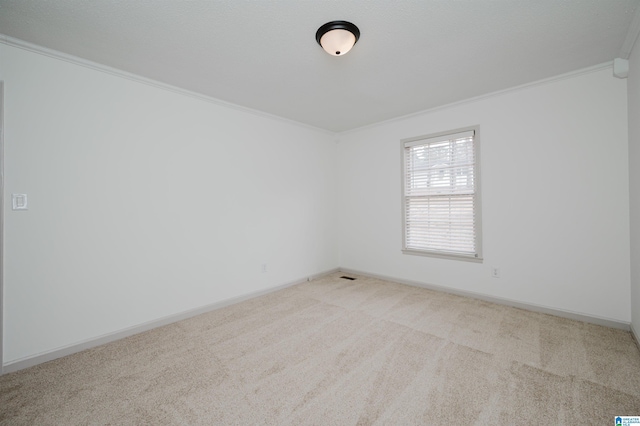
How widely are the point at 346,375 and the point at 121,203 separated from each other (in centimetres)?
269

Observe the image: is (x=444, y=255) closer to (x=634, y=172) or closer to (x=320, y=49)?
(x=634, y=172)

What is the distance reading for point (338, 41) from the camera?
83.0 inches

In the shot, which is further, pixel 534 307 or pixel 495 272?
pixel 495 272

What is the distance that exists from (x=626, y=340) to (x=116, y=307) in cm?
487

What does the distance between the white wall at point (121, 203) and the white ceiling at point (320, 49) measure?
0.38m

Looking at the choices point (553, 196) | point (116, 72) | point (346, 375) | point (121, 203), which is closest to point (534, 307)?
point (553, 196)

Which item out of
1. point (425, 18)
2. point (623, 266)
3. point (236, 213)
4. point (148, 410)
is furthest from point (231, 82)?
point (623, 266)

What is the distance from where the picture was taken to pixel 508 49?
2.43 meters

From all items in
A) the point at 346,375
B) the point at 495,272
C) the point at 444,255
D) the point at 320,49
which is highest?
the point at 320,49

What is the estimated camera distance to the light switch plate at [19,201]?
2225mm

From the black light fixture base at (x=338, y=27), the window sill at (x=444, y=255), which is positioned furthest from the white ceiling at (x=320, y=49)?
the window sill at (x=444, y=255)

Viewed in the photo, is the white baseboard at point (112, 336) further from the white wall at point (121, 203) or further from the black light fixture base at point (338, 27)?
the black light fixture base at point (338, 27)

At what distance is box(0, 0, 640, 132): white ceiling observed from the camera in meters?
1.90

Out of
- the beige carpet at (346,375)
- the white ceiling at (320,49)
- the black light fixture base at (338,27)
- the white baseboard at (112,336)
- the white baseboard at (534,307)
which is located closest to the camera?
A: the beige carpet at (346,375)
